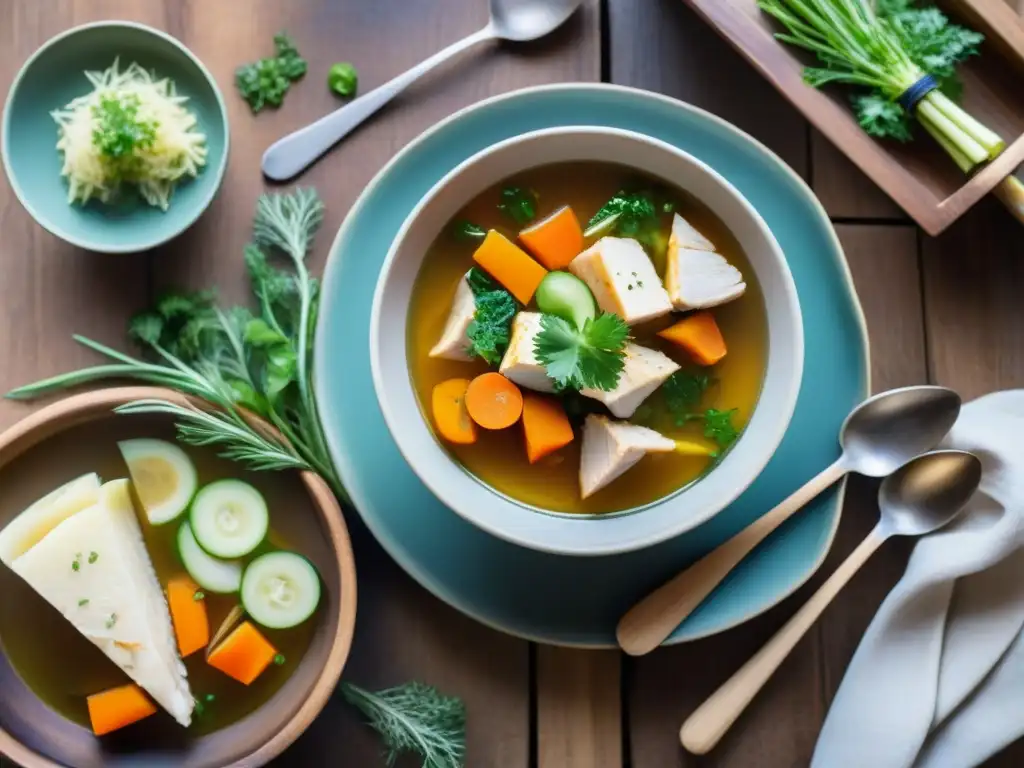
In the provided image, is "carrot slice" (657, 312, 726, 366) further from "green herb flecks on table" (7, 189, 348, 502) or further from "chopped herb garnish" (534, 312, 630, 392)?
"green herb flecks on table" (7, 189, 348, 502)

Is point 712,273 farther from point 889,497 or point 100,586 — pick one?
point 100,586

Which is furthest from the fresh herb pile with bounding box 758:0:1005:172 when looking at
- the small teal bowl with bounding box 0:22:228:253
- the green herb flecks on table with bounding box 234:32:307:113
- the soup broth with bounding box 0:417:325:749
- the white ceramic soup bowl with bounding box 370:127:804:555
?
the soup broth with bounding box 0:417:325:749

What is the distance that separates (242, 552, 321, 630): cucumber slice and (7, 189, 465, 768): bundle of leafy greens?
0.14 metres

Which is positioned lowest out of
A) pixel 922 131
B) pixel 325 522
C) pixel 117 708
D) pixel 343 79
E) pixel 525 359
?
pixel 117 708

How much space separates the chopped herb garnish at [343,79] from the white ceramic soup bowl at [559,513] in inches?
14.0

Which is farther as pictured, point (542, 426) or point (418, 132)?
point (418, 132)

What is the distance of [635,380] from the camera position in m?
1.45

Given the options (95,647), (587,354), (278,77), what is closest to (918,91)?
(587,354)

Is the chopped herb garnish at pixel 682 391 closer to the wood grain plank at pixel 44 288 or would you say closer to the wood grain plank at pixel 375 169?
the wood grain plank at pixel 375 169

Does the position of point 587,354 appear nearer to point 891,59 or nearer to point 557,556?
point 557,556

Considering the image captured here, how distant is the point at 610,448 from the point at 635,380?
0.11 metres

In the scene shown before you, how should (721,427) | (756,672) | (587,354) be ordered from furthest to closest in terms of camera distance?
(756,672) < (721,427) < (587,354)

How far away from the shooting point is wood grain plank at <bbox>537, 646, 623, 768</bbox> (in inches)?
65.6

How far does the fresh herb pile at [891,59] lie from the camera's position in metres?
1.57
